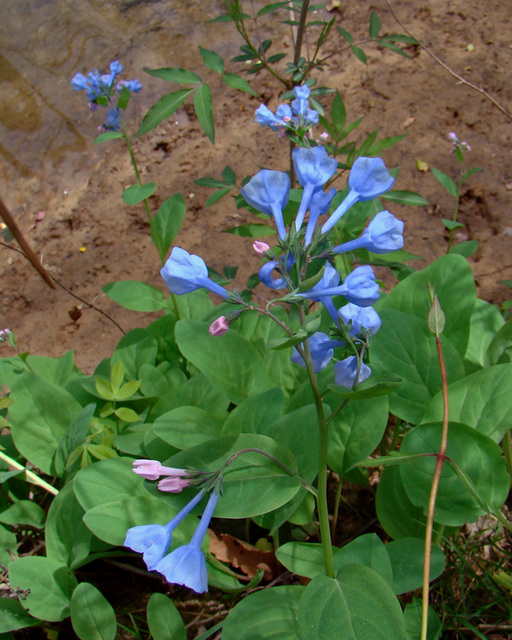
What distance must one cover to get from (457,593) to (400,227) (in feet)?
3.64

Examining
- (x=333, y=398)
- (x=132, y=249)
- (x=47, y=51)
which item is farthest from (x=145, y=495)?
(x=47, y=51)

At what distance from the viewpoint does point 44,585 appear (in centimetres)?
138

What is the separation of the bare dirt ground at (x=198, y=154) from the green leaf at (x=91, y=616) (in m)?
1.60

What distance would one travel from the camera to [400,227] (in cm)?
88

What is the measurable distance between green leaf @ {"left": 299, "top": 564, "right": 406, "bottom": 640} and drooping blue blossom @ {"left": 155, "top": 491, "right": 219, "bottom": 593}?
0.23 m

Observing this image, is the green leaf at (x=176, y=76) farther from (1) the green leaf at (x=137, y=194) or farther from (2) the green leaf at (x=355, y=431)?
(2) the green leaf at (x=355, y=431)

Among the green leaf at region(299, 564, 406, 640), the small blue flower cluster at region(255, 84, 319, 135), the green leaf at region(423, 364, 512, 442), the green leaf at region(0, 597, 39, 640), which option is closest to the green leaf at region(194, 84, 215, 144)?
the small blue flower cluster at region(255, 84, 319, 135)

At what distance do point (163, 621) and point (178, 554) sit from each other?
509 millimetres

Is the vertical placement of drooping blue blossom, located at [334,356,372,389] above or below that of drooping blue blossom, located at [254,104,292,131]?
below

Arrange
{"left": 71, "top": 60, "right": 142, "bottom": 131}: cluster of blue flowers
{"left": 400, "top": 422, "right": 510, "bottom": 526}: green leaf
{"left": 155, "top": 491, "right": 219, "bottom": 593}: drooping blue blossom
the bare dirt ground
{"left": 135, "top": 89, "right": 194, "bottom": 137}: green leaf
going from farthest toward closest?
1. the bare dirt ground
2. {"left": 71, "top": 60, "right": 142, "bottom": 131}: cluster of blue flowers
3. {"left": 135, "top": 89, "right": 194, "bottom": 137}: green leaf
4. {"left": 400, "top": 422, "right": 510, "bottom": 526}: green leaf
5. {"left": 155, "top": 491, "right": 219, "bottom": 593}: drooping blue blossom

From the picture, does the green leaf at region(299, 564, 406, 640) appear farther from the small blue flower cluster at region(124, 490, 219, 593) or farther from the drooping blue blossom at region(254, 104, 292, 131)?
the drooping blue blossom at region(254, 104, 292, 131)

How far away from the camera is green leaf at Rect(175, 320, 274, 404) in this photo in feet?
4.99

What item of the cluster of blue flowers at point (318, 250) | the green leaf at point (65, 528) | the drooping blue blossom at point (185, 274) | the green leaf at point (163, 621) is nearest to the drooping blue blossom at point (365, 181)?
the cluster of blue flowers at point (318, 250)

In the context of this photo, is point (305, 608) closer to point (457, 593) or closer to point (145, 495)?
point (145, 495)
